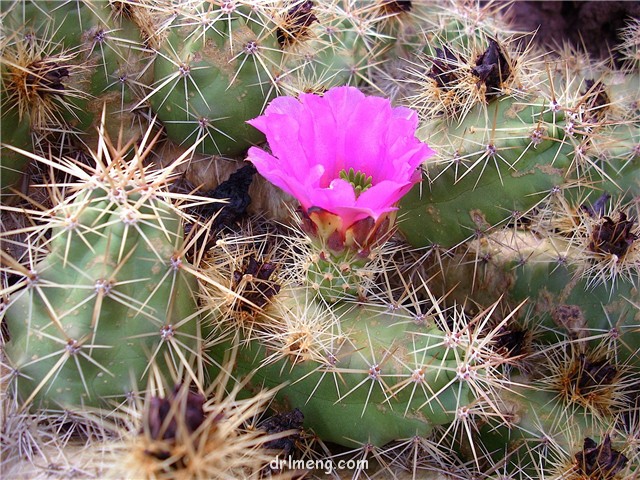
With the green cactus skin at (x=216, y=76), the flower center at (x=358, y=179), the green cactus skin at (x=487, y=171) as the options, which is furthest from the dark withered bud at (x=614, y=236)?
the green cactus skin at (x=216, y=76)

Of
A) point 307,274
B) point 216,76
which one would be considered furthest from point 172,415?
point 216,76

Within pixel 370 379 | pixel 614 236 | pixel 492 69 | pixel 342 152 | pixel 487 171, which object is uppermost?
pixel 492 69

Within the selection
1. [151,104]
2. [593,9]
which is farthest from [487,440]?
[593,9]

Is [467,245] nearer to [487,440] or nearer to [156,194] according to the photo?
[487,440]

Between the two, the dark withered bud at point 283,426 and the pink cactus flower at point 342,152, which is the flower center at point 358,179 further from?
the dark withered bud at point 283,426

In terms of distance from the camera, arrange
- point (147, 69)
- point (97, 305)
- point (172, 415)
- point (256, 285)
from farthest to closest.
→ point (147, 69), point (256, 285), point (97, 305), point (172, 415)

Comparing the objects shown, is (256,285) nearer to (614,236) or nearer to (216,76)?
(216,76)

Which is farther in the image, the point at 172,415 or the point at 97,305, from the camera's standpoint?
the point at 97,305
